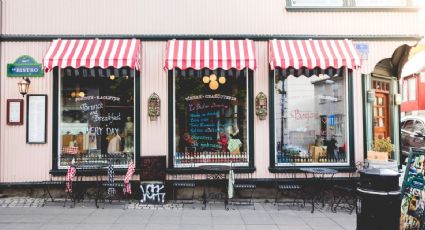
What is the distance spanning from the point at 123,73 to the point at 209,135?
258 centimetres

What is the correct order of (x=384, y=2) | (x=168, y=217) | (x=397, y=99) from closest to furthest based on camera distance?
(x=168, y=217) < (x=384, y=2) < (x=397, y=99)

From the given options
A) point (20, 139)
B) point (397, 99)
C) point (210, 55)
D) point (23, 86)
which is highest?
point (210, 55)

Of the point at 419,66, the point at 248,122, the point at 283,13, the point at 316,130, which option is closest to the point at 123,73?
the point at 248,122

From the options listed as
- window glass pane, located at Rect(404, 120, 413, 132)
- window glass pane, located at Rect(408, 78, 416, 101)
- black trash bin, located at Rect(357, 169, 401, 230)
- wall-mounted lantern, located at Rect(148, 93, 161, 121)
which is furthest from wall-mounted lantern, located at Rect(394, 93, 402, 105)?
window glass pane, located at Rect(408, 78, 416, 101)

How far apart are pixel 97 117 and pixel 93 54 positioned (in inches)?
67.4

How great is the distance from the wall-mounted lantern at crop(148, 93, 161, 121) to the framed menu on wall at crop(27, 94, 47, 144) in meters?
2.53

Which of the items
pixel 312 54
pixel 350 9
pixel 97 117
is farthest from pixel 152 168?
pixel 350 9

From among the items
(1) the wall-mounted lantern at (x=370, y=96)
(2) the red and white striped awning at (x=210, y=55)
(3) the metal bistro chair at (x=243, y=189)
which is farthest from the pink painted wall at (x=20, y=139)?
(1) the wall-mounted lantern at (x=370, y=96)

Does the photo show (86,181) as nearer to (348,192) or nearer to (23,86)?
(23,86)

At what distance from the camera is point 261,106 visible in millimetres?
9578

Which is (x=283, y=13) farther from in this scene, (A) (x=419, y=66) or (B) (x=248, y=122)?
(A) (x=419, y=66)

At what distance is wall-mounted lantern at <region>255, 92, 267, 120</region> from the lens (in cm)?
955

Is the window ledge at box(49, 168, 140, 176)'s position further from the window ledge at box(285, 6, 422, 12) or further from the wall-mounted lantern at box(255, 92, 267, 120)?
the window ledge at box(285, 6, 422, 12)

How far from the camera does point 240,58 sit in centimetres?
884
